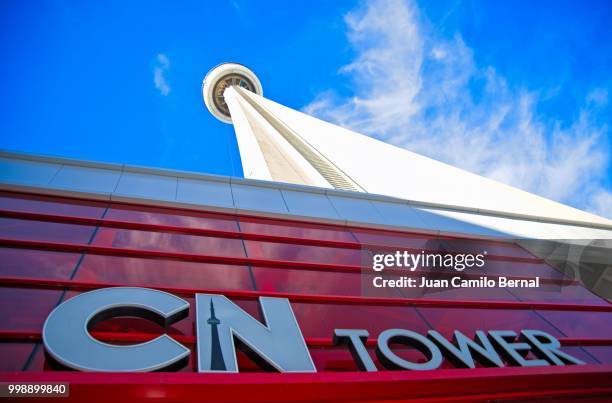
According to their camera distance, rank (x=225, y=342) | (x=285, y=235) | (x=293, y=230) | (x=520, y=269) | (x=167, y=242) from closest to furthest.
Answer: (x=225, y=342)
(x=167, y=242)
(x=285, y=235)
(x=293, y=230)
(x=520, y=269)

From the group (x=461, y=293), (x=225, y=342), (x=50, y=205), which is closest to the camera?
(x=225, y=342)

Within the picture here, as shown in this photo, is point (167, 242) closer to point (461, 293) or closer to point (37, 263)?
point (37, 263)

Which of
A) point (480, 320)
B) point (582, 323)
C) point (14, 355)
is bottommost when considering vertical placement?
point (14, 355)

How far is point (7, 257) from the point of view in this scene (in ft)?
19.5

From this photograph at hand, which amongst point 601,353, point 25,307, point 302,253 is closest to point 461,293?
point 601,353

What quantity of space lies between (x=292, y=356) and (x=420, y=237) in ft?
17.6

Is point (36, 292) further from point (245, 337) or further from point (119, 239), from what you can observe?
point (245, 337)

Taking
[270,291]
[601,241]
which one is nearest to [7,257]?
[270,291]

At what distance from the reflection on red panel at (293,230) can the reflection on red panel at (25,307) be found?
345cm

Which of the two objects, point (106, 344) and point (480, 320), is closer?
point (106, 344)

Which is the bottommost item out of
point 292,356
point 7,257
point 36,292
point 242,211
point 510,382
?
point 510,382

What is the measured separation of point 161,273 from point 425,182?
1091cm

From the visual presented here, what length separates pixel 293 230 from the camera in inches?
339

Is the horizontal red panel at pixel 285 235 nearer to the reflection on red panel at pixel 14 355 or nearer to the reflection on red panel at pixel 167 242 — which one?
the reflection on red panel at pixel 167 242
